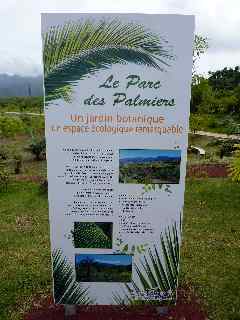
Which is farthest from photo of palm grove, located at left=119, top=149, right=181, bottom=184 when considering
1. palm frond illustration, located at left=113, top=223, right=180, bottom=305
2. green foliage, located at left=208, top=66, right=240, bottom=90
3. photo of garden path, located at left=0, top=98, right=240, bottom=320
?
green foliage, located at left=208, top=66, right=240, bottom=90

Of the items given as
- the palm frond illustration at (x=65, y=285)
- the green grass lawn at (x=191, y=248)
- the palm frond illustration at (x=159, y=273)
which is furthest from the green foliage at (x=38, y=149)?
the palm frond illustration at (x=159, y=273)

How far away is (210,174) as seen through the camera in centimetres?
1733

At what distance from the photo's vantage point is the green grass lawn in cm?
805

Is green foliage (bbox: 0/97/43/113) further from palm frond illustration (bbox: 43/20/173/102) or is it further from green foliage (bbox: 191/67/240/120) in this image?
palm frond illustration (bbox: 43/20/173/102)

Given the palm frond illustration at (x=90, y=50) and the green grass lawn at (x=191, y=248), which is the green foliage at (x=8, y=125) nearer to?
the green grass lawn at (x=191, y=248)

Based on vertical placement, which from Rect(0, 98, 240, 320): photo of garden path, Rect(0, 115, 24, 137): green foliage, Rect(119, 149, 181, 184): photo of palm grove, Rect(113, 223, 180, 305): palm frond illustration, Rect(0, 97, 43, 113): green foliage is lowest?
Rect(0, 98, 240, 320): photo of garden path

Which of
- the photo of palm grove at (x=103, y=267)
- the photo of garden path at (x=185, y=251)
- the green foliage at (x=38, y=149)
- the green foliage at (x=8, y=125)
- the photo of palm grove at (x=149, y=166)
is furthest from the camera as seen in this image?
the green foliage at (x=8, y=125)

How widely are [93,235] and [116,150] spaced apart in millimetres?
1409

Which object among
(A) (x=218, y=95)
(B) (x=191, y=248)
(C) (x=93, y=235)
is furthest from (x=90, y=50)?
(A) (x=218, y=95)

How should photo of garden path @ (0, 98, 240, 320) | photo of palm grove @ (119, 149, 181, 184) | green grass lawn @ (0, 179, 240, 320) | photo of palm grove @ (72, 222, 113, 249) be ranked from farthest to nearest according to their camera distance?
green grass lawn @ (0, 179, 240, 320) < photo of garden path @ (0, 98, 240, 320) < photo of palm grove @ (72, 222, 113, 249) < photo of palm grove @ (119, 149, 181, 184)

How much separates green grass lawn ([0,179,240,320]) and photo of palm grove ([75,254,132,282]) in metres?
1.42

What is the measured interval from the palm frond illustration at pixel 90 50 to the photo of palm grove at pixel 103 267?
251 cm

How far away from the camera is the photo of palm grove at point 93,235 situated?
681cm

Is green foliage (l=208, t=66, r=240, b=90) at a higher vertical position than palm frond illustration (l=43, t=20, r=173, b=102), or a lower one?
higher
